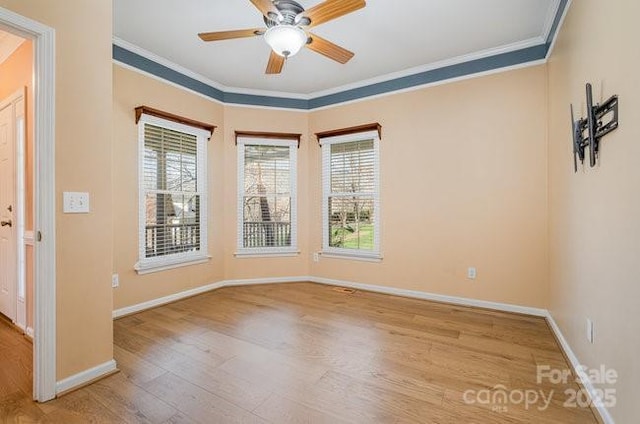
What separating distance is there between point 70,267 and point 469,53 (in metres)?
4.13

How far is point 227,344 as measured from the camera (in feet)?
8.21

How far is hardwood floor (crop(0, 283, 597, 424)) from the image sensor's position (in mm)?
1665

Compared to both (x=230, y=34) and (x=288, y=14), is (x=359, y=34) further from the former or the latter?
(x=230, y=34)

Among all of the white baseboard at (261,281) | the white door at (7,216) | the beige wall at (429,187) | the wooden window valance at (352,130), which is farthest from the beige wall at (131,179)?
the wooden window valance at (352,130)

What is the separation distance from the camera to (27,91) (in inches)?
96.0

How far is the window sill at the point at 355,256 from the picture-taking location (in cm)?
405

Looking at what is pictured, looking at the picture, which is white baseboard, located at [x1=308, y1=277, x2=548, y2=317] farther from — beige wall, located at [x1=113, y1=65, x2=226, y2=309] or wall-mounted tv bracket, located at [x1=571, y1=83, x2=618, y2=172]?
beige wall, located at [x1=113, y1=65, x2=226, y2=309]

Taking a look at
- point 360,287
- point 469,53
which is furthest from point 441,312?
point 469,53

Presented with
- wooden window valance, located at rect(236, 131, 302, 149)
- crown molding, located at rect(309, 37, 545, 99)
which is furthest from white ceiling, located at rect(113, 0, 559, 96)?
wooden window valance, located at rect(236, 131, 302, 149)

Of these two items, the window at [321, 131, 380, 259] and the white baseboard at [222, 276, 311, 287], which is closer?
the window at [321, 131, 380, 259]

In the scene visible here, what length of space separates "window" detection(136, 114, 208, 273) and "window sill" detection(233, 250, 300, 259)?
50 centimetres

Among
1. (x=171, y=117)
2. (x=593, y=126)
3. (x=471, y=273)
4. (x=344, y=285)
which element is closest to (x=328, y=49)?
(x=593, y=126)

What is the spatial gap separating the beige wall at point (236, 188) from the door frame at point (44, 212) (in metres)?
2.55

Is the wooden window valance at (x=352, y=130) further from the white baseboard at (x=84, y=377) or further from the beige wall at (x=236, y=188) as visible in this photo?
the white baseboard at (x=84, y=377)
